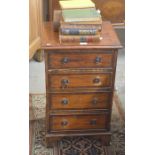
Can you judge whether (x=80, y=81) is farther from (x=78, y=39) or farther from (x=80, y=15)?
(x=80, y=15)

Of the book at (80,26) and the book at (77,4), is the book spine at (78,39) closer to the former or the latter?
the book at (80,26)

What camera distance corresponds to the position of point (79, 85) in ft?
7.10

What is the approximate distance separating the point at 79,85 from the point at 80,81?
0.03 meters

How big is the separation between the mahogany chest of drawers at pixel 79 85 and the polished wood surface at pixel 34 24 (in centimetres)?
74

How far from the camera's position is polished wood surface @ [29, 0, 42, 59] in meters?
→ 3.00

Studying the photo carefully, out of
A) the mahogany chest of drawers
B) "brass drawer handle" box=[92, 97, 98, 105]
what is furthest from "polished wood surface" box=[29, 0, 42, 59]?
"brass drawer handle" box=[92, 97, 98, 105]

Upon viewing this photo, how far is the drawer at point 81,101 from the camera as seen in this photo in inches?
86.4

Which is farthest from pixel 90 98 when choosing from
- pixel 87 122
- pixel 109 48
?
pixel 109 48

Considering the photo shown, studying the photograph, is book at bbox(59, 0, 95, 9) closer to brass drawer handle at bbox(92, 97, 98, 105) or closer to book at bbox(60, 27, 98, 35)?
book at bbox(60, 27, 98, 35)

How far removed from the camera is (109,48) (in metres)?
2.07
